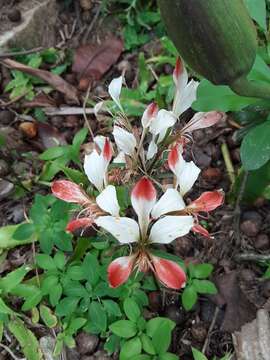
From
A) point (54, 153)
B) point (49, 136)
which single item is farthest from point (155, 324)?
point (49, 136)

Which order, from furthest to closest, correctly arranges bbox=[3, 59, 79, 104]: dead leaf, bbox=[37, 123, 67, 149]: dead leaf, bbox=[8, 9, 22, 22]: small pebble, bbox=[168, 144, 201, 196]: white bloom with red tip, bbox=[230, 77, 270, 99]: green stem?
1. bbox=[8, 9, 22, 22]: small pebble
2. bbox=[3, 59, 79, 104]: dead leaf
3. bbox=[37, 123, 67, 149]: dead leaf
4. bbox=[168, 144, 201, 196]: white bloom with red tip
5. bbox=[230, 77, 270, 99]: green stem

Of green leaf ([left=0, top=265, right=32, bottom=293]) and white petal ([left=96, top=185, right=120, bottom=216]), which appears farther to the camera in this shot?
green leaf ([left=0, top=265, right=32, bottom=293])

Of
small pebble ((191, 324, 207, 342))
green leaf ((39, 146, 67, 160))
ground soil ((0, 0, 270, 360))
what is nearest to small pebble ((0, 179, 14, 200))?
ground soil ((0, 0, 270, 360))

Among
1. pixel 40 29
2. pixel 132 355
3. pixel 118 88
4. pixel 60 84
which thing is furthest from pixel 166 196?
pixel 40 29

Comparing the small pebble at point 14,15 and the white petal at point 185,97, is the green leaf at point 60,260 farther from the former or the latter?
the small pebble at point 14,15

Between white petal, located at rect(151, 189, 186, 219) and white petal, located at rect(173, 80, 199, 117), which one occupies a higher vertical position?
white petal, located at rect(173, 80, 199, 117)

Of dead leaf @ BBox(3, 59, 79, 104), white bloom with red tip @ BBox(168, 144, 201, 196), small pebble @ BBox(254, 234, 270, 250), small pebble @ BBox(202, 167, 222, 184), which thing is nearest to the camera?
white bloom with red tip @ BBox(168, 144, 201, 196)

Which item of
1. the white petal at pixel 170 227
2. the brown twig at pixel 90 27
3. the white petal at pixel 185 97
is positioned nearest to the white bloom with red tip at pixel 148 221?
the white petal at pixel 170 227

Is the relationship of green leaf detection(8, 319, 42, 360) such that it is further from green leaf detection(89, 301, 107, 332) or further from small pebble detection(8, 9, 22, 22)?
small pebble detection(8, 9, 22, 22)
